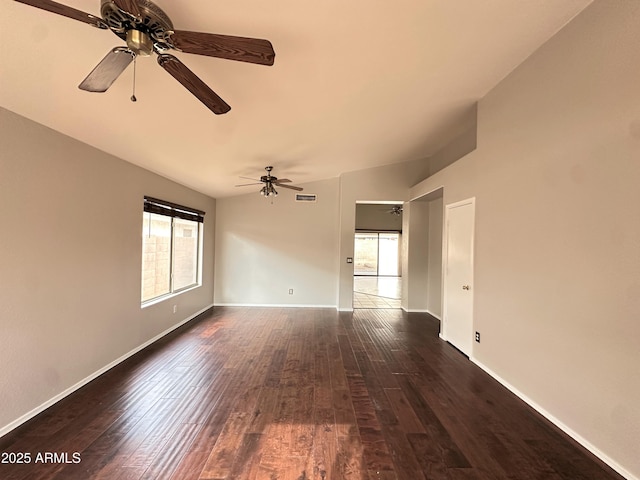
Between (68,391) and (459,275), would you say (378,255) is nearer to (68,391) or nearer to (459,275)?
(459,275)

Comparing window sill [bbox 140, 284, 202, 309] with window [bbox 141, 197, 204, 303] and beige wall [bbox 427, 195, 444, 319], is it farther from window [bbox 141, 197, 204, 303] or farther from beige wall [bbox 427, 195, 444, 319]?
beige wall [bbox 427, 195, 444, 319]

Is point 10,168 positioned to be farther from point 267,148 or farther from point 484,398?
point 484,398

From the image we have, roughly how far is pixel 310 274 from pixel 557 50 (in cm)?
521

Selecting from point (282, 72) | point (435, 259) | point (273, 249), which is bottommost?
point (435, 259)

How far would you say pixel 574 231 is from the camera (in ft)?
7.25

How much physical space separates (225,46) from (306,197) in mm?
5110

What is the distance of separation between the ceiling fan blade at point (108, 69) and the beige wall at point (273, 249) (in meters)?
4.91

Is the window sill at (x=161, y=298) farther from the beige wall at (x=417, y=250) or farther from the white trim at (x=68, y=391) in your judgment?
the beige wall at (x=417, y=250)

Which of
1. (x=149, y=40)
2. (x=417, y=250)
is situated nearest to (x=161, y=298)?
(x=149, y=40)

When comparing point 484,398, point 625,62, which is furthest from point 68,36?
point 484,398

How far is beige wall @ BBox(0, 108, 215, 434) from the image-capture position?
2100mm

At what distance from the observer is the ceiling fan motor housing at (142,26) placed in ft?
3.84

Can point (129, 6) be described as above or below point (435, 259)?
above

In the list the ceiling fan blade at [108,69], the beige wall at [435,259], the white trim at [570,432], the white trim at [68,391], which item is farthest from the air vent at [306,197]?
the ceiling fan blade at [108,69]
